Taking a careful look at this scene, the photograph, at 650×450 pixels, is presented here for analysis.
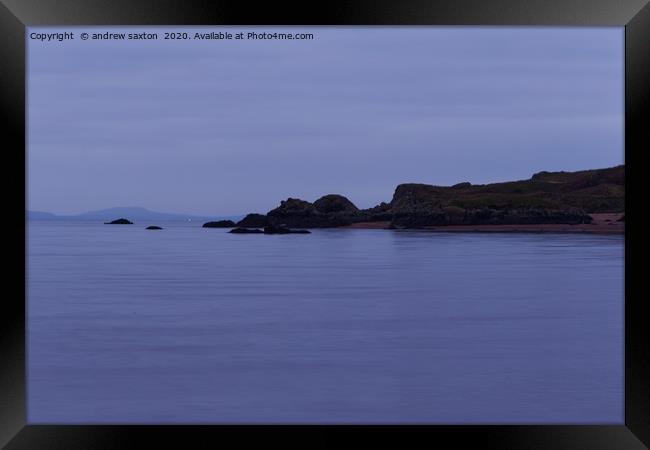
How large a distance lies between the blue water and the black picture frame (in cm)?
18

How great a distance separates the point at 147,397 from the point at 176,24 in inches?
131

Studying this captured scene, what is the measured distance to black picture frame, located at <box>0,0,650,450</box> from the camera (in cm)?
376

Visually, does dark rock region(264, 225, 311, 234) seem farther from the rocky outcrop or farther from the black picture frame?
the black picture frame

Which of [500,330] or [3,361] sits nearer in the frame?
[3,361]

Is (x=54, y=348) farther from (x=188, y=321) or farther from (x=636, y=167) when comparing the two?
(x=636, y=167)

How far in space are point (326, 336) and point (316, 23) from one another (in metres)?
6.56

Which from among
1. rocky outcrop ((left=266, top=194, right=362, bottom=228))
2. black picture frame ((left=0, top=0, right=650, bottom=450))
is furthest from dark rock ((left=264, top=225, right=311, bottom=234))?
black picture frame ((left=0, top=0, right=650, bottom=450))

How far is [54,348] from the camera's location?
8.95m

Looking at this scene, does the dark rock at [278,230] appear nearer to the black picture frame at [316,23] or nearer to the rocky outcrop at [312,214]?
the rocky outcrop at [312,214]

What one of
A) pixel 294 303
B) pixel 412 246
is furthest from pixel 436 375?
pixel 412 246

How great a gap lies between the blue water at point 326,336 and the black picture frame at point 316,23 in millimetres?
180

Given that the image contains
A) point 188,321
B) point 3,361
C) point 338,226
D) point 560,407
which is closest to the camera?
point 3,361

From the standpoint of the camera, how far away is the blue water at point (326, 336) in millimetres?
6223

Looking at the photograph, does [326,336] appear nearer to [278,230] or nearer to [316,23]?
[316,23]
